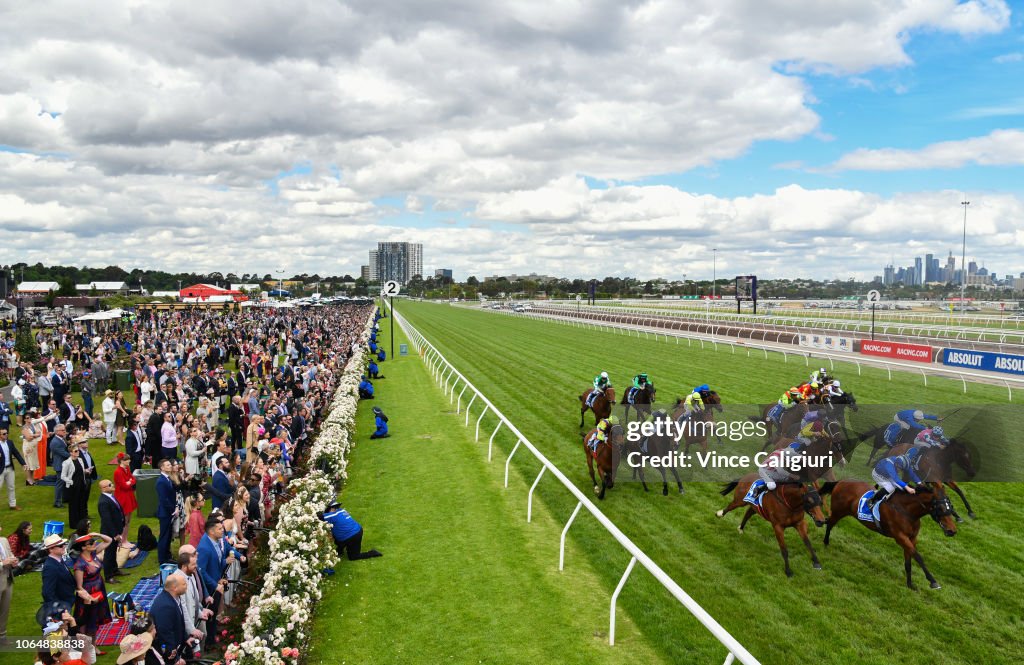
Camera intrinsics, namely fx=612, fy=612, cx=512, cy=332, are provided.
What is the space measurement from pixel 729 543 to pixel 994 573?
2.51 m

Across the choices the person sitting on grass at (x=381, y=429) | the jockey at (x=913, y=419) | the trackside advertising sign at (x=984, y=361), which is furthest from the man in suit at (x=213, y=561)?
the trackside advertising sign at (x=984, y=361)

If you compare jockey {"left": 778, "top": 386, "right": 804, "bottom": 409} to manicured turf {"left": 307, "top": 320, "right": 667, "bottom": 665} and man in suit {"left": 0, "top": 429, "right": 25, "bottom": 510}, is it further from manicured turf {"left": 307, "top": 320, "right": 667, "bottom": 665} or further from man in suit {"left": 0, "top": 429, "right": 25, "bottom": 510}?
man in suit {"left": 0, "top": 429, "right": 25, "bottom": 510}

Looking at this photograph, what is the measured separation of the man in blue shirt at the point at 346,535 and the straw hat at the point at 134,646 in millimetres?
2696

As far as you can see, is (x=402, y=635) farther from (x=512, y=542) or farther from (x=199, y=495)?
(x=199, y=495)

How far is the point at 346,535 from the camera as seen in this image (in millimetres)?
6758

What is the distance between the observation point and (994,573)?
614 cm

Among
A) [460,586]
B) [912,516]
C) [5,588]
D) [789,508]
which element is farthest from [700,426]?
[5,588]

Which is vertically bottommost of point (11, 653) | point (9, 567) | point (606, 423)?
point (11, 653)

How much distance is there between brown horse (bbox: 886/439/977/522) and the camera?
606 cm

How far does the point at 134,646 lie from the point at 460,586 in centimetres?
293

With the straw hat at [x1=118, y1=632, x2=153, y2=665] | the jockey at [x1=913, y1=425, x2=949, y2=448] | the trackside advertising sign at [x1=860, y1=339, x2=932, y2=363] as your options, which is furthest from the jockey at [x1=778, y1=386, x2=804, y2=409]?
the trackside advertising sign at [x1=860, y1=339, x2=932, y2=363]

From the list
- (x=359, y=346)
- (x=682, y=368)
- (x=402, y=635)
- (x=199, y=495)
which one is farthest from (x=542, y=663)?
(x=359, y=346)

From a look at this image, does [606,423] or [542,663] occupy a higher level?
[606,423]

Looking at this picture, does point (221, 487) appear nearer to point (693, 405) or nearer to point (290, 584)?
point (290, 584)
